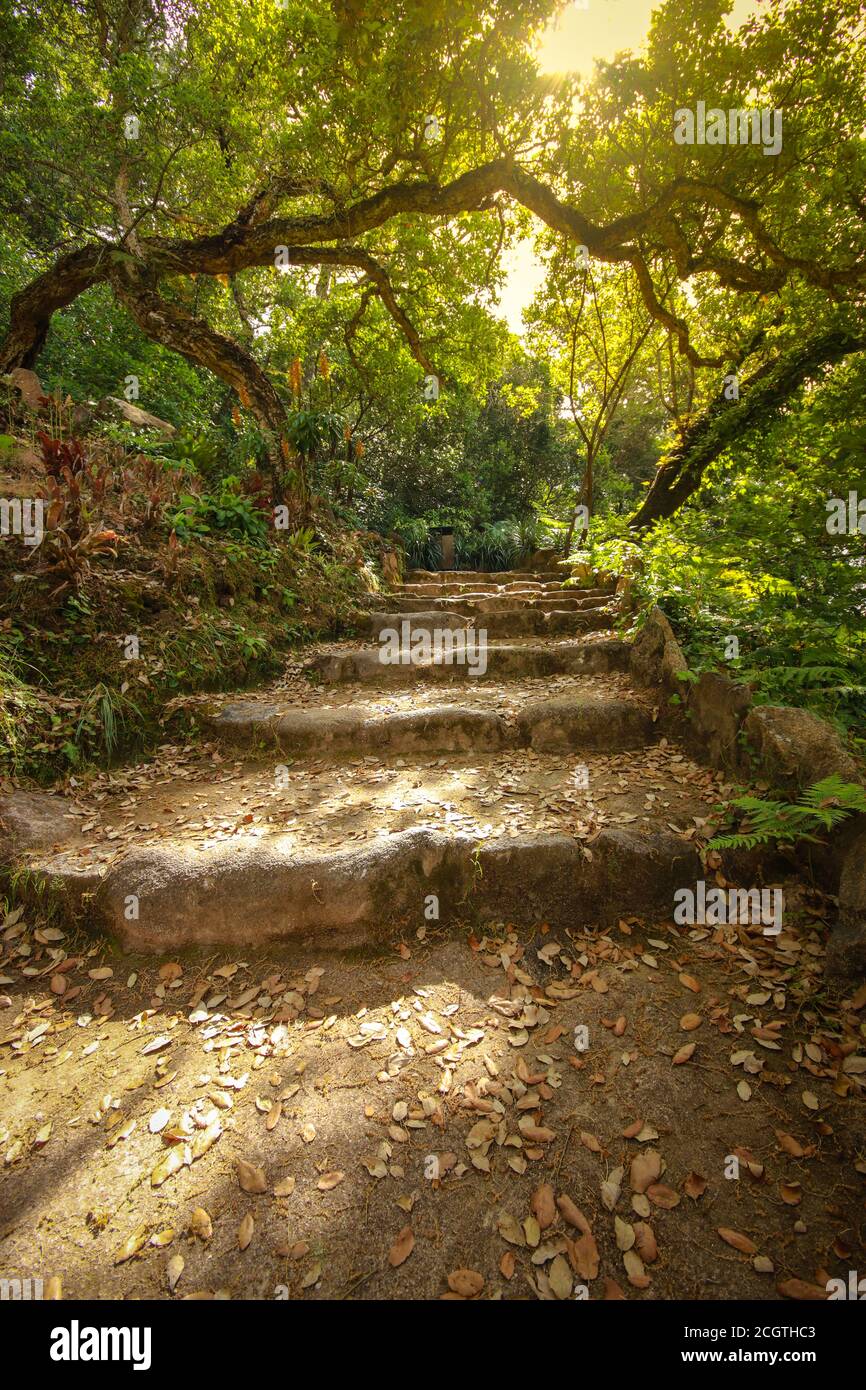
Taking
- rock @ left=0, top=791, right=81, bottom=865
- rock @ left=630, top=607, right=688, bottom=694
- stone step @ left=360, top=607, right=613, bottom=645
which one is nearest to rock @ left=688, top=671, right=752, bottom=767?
rock @ left=630, top=607, right=688, bottom=694

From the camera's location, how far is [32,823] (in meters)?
3.19

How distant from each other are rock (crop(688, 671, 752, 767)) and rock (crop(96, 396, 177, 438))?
26.6 ft

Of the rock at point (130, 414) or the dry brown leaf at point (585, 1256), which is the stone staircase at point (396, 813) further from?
the rock at point (130, 414)

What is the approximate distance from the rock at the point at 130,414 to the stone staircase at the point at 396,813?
5233mm

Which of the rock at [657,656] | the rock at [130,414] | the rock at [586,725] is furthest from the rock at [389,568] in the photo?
the rock at [586,725]

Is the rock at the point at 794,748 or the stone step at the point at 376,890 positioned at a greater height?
the rock at the point at 794,748

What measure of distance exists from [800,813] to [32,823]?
4467 mm

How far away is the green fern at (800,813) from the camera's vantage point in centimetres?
226

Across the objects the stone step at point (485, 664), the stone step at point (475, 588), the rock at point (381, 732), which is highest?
the stone step at point (475, 588)

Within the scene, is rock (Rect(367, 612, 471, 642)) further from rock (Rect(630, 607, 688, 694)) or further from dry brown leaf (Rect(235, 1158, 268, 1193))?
dry brown leaf (Rect(235, 1158, 268, 1193))

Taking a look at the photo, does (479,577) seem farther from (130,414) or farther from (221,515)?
(130,414)

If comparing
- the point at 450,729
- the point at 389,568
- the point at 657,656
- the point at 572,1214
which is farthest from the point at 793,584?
the point at 389,568

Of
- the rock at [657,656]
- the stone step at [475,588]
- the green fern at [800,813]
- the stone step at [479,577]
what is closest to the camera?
the green fern at [800,813]

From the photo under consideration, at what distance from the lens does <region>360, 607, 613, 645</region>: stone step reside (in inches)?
249
